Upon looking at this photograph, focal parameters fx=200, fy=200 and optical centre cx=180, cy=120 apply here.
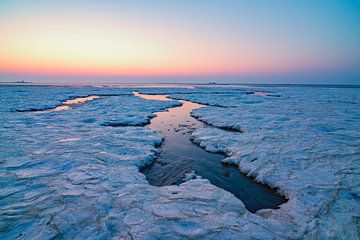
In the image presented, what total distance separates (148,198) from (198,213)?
117 centimetres

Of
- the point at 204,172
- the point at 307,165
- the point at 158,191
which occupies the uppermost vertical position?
the point at 307,165

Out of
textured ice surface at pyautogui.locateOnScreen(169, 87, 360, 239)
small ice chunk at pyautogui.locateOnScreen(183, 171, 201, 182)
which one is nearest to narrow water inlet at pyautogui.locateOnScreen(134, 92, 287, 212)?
small ice chunk at pyautogui.locateOnScreen(183, 171, 201, 182)

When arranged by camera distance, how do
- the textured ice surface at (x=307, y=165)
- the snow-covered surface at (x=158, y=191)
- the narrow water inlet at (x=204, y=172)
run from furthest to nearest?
the narrow water inlet at (x=204, y=172)
the textured ice surface at (x=307, y=165)
the snow-covered surface at (x=158, y=191)

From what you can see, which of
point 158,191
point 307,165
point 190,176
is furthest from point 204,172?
point 307,165

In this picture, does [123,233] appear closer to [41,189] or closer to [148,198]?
[148,198]

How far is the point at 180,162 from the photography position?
700 cm

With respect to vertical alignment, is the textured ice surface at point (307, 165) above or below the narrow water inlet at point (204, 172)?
above

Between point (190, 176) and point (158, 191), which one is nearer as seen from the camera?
point (158, 191)

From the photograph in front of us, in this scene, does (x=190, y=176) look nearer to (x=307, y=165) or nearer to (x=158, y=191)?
(x=158, y=191)

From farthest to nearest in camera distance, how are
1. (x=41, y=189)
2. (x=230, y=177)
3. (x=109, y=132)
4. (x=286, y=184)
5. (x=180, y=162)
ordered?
(x=109, y=132) < (x=180, y=162) < (x=230, y=177) < (x=286, y=184) < (x=41, y=189)

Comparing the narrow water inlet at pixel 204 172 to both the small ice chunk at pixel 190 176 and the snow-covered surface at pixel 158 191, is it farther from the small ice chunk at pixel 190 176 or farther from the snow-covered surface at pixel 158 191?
the snow-covered surface at pixel 158 191

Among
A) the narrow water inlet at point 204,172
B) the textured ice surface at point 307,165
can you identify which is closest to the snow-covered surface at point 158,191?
the textured ice surface at point 307,165

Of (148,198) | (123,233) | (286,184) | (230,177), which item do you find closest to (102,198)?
(148,198)

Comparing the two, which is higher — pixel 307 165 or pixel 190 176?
pixel 307 165
